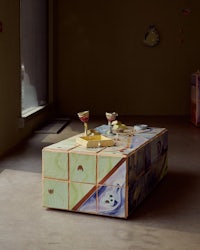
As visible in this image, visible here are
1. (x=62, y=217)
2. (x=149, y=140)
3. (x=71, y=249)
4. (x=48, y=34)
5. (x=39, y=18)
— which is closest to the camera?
(x=71, y=249)

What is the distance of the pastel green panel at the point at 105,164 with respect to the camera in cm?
359

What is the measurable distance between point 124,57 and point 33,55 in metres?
2.04

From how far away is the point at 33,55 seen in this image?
25.2 feet

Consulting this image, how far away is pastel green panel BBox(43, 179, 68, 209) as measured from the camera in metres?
3.74

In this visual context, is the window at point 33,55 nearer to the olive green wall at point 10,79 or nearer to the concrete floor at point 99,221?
the olive green wall at point 10,79

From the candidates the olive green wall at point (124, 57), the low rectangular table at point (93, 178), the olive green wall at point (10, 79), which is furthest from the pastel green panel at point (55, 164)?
the olive green wall at point (124, 57)

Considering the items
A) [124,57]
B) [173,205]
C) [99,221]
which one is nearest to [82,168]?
[99,221]

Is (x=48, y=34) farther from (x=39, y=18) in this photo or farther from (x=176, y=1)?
(x=176, y=1)

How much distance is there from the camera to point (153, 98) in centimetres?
912

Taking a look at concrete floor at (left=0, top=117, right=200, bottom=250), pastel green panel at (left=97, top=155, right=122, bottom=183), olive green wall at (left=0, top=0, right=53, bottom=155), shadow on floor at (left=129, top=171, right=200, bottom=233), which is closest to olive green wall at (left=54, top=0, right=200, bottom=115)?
olive green wall at (left=0, top=0, right=53, bottom=155)

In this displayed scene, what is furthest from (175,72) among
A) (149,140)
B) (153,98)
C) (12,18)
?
(149,140)

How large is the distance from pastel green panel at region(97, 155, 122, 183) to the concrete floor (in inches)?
13.2

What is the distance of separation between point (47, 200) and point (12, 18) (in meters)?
3.16

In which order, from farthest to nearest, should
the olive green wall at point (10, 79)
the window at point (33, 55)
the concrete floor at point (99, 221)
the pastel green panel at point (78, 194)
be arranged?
the window at point (33, 55) < the olive green wall at point (10, 79) < the pastel green panel at point (78, 194) < the concrete floor at point (99, 221)
